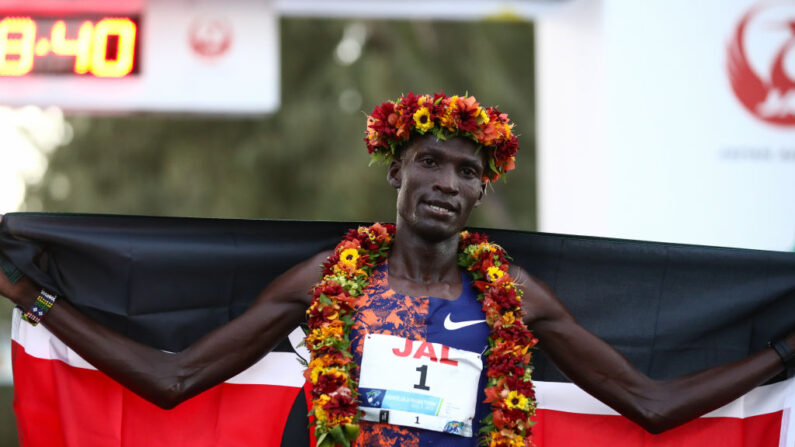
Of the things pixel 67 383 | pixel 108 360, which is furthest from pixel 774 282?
pixel 67 383

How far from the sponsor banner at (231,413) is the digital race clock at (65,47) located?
7.52 ft

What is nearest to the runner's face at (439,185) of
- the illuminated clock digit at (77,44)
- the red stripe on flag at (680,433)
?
the red stripe on flag at (680,433)

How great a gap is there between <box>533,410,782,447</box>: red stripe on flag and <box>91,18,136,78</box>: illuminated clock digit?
3567mm

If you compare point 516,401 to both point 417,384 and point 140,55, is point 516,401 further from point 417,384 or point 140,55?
point 140,55

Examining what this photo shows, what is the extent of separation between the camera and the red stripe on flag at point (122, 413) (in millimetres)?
4316

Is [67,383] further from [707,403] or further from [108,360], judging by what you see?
[707,403]

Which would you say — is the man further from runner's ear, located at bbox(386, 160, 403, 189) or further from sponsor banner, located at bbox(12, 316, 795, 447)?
sponsor banner, located at bbox(12, 316, 795, 447)

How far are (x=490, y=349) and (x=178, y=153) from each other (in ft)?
36.5

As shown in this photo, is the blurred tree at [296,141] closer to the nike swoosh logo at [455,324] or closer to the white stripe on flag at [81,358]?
the white stripe on flag at [81,358]

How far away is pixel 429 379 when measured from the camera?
3824mm

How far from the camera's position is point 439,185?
3.91 m

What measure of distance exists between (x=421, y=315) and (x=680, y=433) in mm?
1558

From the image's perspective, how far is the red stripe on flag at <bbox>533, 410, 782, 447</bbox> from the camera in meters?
4.52

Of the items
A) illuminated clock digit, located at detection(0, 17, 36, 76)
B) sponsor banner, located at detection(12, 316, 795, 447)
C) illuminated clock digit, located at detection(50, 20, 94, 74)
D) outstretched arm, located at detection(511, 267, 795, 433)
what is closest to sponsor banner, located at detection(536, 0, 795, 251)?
sponsor banner, located at detection(12, 316, 795, 447)
